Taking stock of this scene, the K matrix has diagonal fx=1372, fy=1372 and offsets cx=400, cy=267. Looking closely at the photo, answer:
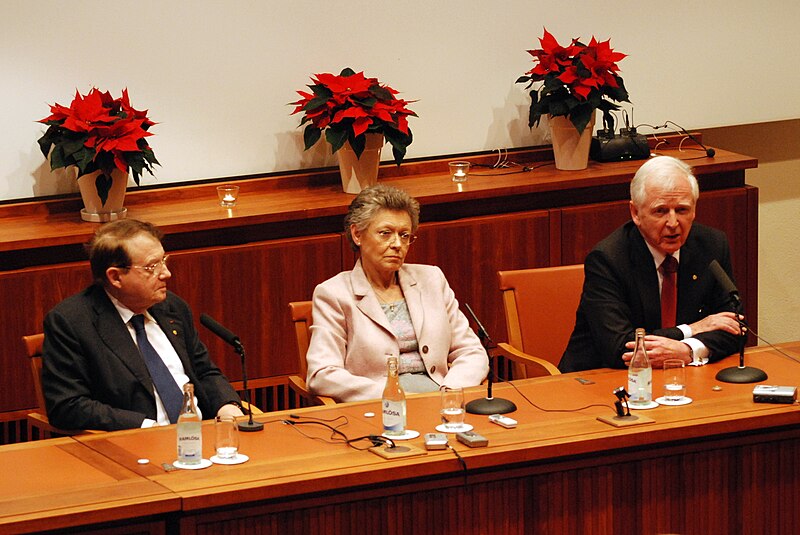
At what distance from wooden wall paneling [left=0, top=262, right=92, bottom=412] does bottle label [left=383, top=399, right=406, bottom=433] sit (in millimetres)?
1874

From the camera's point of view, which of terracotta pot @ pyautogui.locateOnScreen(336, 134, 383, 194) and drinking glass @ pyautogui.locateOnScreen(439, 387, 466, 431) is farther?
terracotta pot @ pyautogui.locateOnScreen(336, 134, 383, 194)

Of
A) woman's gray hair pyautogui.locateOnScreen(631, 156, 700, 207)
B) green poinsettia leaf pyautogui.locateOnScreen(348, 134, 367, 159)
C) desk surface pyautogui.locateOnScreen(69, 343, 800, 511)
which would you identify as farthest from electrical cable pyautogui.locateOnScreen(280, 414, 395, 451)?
green poinsettia leaf pyautogui.locateOnScreen(348, 134, 367, 159)

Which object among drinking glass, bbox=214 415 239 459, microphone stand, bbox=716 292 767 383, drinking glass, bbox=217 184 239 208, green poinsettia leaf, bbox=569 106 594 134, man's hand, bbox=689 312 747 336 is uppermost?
green poinsettia leaf, bbox=569 106 594 134

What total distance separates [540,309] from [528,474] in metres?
1.41

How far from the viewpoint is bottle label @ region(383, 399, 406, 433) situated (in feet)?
12.3

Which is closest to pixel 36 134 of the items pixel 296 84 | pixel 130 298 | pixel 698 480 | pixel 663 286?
pixel 296 84

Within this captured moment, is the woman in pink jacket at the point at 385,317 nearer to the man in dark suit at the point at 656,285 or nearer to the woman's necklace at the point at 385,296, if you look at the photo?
the woman's necklace at the point at 385,296

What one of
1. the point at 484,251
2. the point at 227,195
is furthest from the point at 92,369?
the point at 484,251

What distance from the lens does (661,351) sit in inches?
175

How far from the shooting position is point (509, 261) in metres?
5.98

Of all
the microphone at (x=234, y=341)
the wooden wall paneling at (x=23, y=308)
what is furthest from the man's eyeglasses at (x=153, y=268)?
the wooden wall paneling at (x=23, y=308)

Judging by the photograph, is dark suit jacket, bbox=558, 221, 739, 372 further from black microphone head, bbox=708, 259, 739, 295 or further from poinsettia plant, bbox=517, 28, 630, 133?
poinsettia plant, bbox=517, 28, 630, 133

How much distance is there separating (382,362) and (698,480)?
4.01 ft

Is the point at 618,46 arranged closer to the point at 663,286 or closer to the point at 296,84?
the point at 296,84
